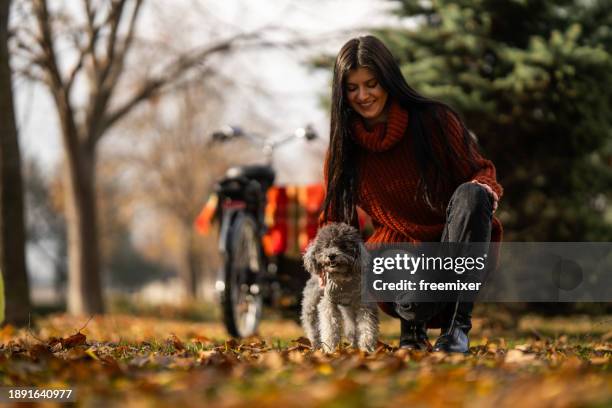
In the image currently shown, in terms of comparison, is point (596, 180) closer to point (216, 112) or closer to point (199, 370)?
point (199, 370)

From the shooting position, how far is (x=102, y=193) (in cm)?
2948

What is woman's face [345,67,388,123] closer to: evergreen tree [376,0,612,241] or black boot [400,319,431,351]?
black boot [400,319,431,351]

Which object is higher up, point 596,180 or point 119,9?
point 119,9

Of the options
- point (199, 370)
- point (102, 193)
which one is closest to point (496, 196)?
point (199, 370)

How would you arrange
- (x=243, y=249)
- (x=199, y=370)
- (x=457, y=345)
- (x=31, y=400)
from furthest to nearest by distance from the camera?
(x=243, y=249) < (x=457, y=345) < (x=199, y=370) < (x=31, y=400)

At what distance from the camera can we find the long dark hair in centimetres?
372

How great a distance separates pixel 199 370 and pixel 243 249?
10.9 feet

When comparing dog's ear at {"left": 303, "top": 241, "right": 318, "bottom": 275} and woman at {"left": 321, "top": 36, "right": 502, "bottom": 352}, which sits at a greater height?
woman at {"left": 321, "top": 36, "right": 502, "bottom": 352}

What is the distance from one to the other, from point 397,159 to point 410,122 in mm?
211

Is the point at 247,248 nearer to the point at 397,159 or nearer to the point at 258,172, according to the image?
the point at 258,172

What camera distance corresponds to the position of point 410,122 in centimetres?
383

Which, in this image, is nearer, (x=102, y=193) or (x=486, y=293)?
(x=486, y=293)

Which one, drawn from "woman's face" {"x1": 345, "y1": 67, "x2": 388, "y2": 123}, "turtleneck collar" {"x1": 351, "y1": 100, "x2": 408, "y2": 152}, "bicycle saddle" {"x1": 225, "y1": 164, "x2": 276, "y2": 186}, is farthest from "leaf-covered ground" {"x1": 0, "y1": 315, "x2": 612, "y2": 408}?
"bicycle saddle" {"x1": 225, "y1": 164, "x2": 276, "y2": 186}

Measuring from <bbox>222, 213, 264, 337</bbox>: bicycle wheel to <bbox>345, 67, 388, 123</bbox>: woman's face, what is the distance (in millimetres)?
2206
